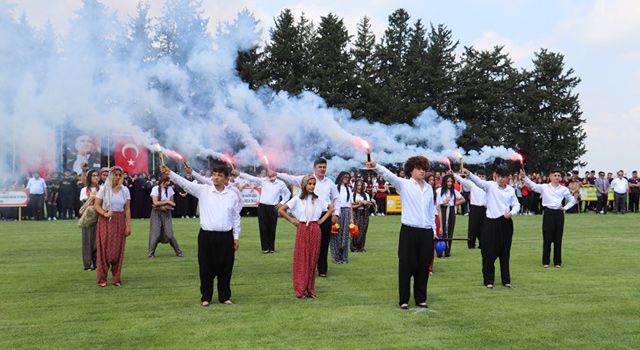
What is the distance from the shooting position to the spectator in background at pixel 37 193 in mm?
25438

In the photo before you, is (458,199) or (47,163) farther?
(47,163)

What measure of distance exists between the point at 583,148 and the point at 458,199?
4140 cm

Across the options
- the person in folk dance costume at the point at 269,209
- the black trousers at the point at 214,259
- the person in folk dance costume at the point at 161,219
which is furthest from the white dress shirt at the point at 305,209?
the person in folk dance costume at the point at 161,219

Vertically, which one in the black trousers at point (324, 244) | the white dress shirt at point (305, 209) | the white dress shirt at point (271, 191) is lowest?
the black trousers at point (324, 244)

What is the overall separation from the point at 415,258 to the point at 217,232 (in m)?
2.71

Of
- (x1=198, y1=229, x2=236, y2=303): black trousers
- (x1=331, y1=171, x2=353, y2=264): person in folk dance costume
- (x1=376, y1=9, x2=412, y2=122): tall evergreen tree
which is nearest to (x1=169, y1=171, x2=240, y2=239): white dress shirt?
(x1=198, y1=229, x2=236, y2=303): black trousers

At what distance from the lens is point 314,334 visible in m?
7.08

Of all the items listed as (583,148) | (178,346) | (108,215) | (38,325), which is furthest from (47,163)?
(583,148)

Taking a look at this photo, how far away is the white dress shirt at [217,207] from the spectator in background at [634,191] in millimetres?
28953

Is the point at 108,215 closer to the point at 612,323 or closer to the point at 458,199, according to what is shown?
the point at 612,323

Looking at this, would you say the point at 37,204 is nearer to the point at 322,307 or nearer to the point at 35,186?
the point at 35,186

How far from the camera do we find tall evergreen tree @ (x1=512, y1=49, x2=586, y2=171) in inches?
1967

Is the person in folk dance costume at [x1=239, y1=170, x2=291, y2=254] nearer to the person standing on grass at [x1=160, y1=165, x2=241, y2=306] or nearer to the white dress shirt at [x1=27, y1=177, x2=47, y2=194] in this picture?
the person standing on grass at [x1=160, y1=165, x2=241, y2=306]

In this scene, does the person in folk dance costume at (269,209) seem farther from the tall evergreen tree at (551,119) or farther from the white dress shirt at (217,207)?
the tall evergreen tree at (551,119)
